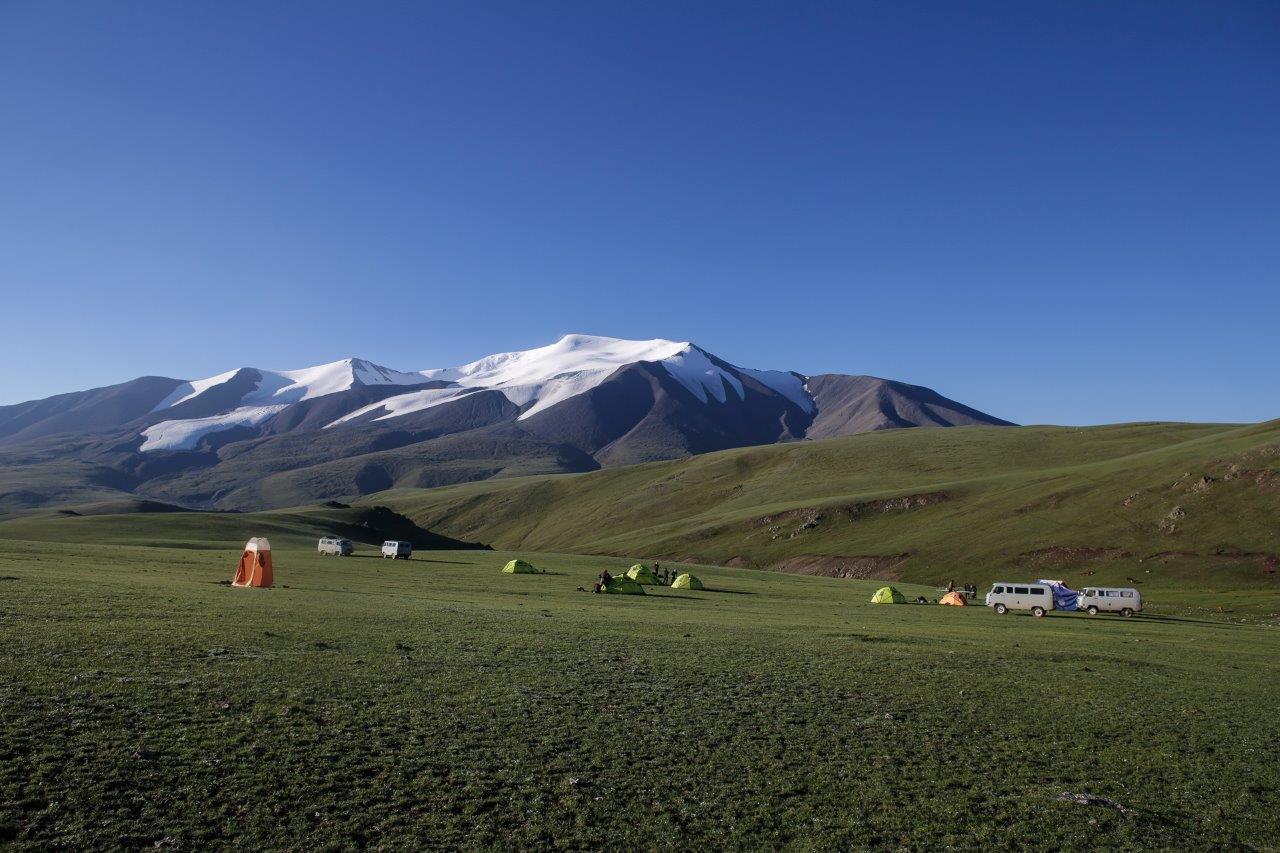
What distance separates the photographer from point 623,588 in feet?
187

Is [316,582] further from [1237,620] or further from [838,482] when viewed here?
[838,482]

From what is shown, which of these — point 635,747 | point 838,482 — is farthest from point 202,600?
point 838,482

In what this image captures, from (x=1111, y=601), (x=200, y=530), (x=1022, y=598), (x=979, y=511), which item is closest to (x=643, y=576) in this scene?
(x=1022, y=598)

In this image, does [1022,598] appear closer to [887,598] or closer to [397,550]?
[887,598]

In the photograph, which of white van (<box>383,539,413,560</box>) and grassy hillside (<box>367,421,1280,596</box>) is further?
grassy hillside (<box>367,421,1280,596</box>)

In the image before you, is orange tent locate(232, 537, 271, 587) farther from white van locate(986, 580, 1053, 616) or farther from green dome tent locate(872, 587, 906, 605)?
white van locate(986, 580, 1053, 616)

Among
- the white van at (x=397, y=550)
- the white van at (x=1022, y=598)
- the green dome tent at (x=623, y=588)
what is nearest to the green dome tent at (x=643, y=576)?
the green dome tent at (x=623, y=588)

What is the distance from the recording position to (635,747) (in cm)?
1536

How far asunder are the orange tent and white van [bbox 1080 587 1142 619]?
51.7 metres

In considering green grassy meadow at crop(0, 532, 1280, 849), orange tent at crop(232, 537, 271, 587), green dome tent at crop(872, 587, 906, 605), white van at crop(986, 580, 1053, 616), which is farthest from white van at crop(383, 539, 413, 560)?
white van at crop(986, 580, 1053, 616)

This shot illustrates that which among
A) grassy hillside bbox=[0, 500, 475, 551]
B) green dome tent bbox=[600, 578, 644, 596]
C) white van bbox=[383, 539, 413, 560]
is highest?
grassy hillside bbox=[0, 500, 475, 551]

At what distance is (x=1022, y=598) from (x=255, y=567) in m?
46.4

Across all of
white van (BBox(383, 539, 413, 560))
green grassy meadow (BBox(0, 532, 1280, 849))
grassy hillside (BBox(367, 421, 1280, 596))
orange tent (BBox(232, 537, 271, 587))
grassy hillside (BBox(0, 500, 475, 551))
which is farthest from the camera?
grassy hillside (BBox(0, 500, 475, 551))

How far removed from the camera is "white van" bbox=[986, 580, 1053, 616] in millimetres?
52281
